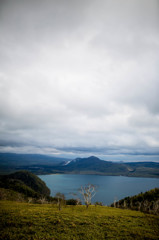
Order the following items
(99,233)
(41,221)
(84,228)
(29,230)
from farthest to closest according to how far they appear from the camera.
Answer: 1. (41,221)
2. (84,228)
3. (99,233)
4. (29,230)

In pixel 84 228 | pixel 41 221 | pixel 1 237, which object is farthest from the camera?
pixel 41 221

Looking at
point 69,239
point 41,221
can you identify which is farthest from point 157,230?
point 41,221

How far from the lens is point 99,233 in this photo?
53.3 ft

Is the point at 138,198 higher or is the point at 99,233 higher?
the point at 99,233

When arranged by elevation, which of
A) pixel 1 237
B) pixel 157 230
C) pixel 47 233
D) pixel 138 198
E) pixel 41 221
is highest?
pixel 1 237

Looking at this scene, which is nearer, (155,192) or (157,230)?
(157,230)

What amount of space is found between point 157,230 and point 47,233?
16961 mm

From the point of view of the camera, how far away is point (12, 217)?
1895 centimetres

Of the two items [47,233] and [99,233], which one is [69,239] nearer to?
[47,233]

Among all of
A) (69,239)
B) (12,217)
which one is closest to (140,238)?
(69,239)

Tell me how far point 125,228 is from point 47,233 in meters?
12.0

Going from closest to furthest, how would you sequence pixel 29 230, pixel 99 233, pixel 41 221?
pixel 29 230 < pixel 99 233 < pixel 41 221

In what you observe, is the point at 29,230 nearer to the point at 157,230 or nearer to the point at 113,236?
the point at 113,236

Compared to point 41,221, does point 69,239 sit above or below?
above
